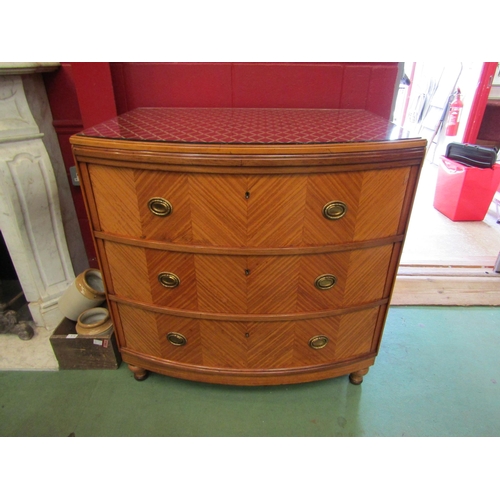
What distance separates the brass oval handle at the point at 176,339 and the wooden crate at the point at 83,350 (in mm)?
377

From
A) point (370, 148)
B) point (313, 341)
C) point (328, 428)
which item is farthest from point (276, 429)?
point (370, 148)

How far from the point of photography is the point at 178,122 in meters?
1.26

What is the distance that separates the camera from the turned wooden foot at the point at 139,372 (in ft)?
4.85

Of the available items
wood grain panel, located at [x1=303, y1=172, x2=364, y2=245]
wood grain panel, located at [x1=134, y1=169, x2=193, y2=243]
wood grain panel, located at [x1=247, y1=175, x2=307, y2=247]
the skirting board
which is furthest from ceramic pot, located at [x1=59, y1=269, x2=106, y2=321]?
the skirting board

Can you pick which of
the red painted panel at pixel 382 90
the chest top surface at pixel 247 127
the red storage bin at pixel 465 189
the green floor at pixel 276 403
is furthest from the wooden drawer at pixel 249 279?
the red storage bin at pixel 465 189

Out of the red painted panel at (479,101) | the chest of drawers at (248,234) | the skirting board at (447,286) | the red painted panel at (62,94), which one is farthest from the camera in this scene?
the red painted panel at (479,101)

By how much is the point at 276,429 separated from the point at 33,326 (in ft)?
4.46

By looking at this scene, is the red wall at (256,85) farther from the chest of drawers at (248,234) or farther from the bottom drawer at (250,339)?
the bottom drawer at (250,339)

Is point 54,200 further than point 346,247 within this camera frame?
Yes

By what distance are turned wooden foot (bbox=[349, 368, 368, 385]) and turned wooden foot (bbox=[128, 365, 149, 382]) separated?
0.92 m

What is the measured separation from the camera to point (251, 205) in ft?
3.39

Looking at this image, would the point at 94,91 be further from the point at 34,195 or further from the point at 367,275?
the point at 367,275

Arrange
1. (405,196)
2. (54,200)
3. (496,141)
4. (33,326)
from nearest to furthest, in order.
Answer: (405,196)
(54,200)
(33,326)
(496,141)
